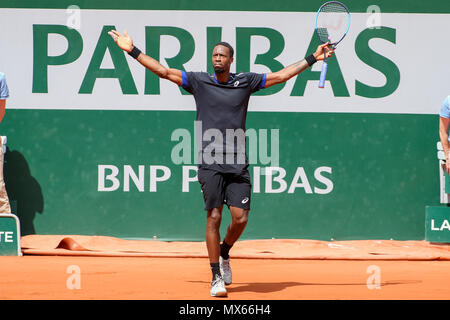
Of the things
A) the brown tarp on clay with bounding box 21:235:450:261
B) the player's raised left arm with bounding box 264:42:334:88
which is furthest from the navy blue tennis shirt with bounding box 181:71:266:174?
the brown tarp on clay with bounding box 21:235:450:261

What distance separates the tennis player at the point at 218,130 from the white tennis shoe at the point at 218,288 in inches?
3.1

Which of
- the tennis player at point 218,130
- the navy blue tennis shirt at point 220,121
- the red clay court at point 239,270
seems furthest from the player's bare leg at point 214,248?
the navy blue tennis shirt at point 220,121

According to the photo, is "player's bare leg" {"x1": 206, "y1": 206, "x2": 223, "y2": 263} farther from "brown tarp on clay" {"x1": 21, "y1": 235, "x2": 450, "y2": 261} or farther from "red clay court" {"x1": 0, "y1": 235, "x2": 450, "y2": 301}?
"brown tarp on clay" {"x1": 21, "y1": 235, "x2": 450, "y2": 261}

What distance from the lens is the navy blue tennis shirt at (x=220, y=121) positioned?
5.11 meters

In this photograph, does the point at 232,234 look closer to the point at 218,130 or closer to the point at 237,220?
the point at 237,220

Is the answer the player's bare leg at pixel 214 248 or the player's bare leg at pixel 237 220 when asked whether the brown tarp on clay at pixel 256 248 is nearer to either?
the player's bare leg at pixel 237 220

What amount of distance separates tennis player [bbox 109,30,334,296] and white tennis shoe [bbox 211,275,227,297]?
8 cm

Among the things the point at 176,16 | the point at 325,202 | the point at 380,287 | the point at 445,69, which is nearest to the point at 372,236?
the point at 325,202

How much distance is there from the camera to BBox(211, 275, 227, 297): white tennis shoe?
15.9 ft

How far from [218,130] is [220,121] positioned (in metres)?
0.06

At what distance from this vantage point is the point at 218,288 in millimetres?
4875

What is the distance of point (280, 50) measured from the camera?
7.75 meters

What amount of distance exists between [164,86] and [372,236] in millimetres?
2685
